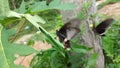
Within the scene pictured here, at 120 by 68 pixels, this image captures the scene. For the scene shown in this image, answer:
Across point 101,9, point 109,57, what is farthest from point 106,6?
point 109,57

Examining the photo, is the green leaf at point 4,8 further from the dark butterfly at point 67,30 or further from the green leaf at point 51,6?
the dark butterfly at point 67,30

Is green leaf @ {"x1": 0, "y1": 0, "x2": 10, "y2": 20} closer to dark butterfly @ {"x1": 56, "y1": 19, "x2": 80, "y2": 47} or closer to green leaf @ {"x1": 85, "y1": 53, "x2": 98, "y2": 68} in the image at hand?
dark butterfly @ {"x1": 56, "y1": 19, "x2": 80, "y2": 47}

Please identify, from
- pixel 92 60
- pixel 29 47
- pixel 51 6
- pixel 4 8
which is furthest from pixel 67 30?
pixel 4 8

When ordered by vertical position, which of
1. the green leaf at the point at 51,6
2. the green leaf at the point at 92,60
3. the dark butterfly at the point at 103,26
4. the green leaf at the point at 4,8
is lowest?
the green leaf at the point at 92,60

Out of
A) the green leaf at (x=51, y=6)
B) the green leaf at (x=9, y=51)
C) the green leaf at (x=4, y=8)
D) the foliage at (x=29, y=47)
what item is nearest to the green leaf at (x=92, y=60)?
the foliage at (x=29, y=47)

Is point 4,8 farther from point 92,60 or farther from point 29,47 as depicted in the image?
point 92,60

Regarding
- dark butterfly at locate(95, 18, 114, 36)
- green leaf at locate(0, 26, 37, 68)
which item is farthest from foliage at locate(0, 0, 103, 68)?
dark butterfly at locate(95, 18, 114, 36)
